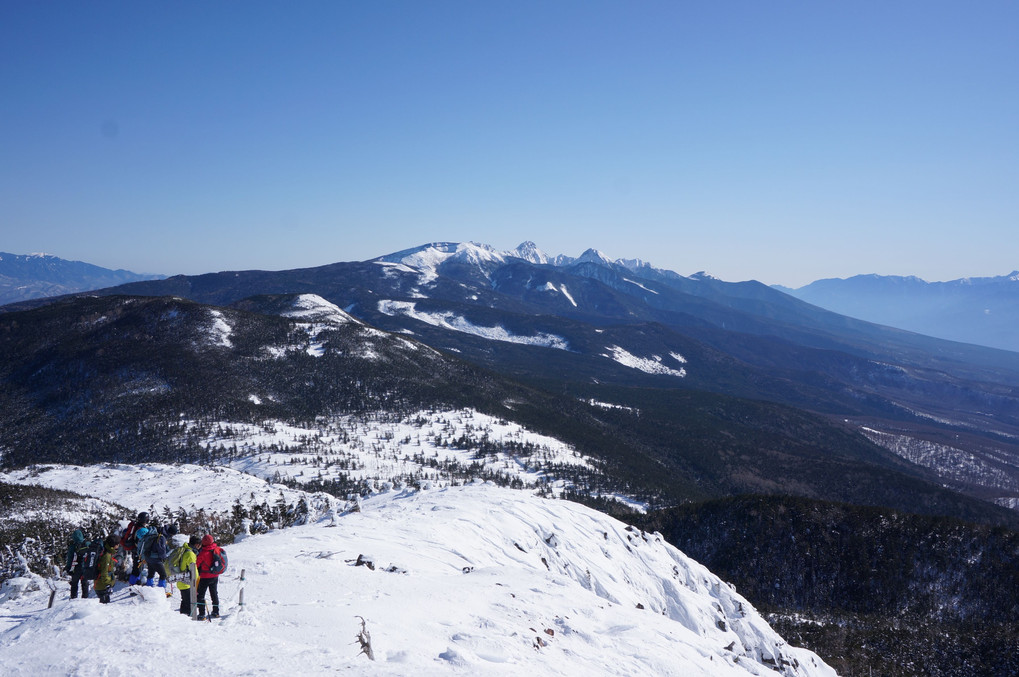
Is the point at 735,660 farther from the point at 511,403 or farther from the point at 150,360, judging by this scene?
the point at 150,360

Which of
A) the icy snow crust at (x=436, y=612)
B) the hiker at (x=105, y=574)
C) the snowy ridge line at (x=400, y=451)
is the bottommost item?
the snowy ridge line at (x=400, y=451)

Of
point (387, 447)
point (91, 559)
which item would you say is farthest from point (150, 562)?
point (387, 447)

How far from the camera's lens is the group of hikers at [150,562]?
17969 millimetres

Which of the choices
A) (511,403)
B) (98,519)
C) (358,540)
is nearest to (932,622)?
(358,540)

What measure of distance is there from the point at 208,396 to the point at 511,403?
106268 mm

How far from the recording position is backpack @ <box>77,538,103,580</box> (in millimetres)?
19688

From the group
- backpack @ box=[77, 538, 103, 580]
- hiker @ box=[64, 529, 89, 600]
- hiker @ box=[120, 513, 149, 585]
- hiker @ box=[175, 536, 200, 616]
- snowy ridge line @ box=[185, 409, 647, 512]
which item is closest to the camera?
hiker @ box=[175, 536, 200, 616]

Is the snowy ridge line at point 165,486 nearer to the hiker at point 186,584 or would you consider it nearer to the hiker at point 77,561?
the hiker at point 77,561

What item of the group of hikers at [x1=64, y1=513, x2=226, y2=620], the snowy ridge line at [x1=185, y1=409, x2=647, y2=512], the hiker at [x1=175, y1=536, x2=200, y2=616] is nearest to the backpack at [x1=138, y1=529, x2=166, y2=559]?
the group of hikers at [x1=64, y1=513, x2=226, y2=620]

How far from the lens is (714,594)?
49.9 m

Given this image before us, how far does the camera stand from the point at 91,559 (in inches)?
781

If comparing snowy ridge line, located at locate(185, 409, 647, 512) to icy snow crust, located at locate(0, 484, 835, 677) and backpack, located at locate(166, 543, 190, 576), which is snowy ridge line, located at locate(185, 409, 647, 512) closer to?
icy snow crust, located at locate(0, 484, 835, 677)

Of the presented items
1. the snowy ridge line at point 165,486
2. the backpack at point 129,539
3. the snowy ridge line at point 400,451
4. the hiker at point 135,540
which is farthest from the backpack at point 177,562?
the snowy ridge line at point 400,451

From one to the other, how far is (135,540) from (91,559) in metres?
1.91
